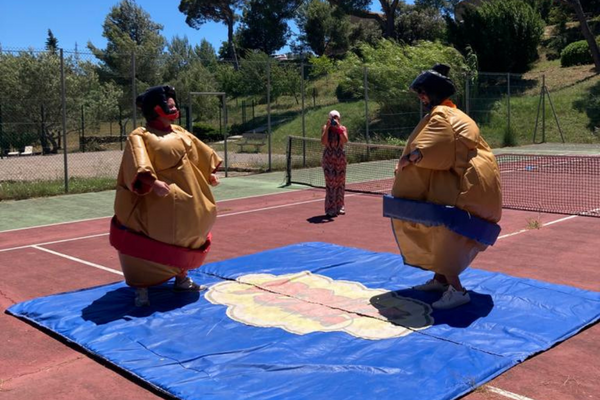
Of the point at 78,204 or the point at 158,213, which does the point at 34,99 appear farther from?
the point at 158,213

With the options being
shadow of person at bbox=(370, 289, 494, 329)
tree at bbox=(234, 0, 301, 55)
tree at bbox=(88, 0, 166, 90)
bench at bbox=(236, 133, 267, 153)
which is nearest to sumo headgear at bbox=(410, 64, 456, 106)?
shadow of person at bbox=(370, 289, 494, 329)

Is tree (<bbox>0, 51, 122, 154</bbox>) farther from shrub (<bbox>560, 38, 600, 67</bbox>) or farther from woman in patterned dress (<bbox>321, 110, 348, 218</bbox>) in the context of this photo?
shrub (<bbox>560, 38, 600, 67</bbox>)


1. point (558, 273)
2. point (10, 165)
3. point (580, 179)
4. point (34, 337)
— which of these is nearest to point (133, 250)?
point (34, 337)

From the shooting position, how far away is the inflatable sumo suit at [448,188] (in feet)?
18.1

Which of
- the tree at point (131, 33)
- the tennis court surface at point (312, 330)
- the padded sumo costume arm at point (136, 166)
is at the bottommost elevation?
the tennis court surface at point (312, 330)

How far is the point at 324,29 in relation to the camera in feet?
177

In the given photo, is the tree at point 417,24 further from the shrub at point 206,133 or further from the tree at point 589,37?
the shrub at point 206,133

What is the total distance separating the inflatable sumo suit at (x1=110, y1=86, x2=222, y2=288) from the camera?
580 cm

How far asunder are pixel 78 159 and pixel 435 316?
44.7 feet

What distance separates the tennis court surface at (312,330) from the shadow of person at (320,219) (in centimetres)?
184

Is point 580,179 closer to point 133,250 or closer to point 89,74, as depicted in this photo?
point 133,250

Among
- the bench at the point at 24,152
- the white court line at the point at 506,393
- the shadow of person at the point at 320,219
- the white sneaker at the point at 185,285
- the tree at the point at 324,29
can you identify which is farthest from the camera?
the tree at the point at 324,29

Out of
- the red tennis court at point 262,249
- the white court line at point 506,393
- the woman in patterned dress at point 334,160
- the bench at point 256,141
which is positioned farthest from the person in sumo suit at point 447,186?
the bench at point 256,141

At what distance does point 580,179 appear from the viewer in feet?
49.7
